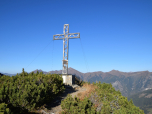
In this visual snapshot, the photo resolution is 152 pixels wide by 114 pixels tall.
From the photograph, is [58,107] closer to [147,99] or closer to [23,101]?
[23,101]

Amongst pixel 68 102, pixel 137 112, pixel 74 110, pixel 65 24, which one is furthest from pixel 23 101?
pixel 65 24

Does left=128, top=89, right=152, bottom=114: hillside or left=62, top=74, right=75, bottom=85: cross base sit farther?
left=128, top=89, right=152, bottom=114: hillside

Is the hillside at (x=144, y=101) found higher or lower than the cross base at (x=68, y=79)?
lower

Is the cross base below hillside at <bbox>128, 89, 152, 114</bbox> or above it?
above

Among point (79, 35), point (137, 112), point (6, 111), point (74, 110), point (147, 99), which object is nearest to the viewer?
point (6, 111)

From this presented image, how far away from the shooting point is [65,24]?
16.6 metres

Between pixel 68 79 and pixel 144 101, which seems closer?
pixel 68 79

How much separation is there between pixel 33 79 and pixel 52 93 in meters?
2.00

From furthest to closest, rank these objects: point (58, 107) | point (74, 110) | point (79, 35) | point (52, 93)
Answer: point (79, 35) → point (52, 93) → point (58, 107) → point (74, 110)

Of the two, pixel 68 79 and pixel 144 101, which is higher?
pixel 68 79

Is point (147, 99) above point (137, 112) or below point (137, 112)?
below

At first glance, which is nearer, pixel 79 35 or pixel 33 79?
pixel 33 79

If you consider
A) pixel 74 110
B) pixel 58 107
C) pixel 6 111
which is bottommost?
pixel 58 107

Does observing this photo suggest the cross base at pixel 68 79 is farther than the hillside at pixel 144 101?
No
